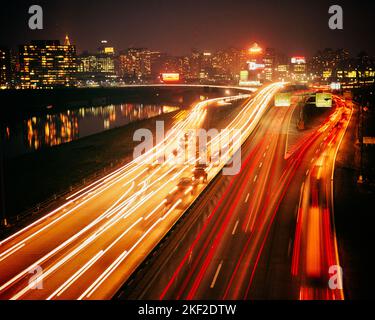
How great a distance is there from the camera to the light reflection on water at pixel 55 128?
65.1m

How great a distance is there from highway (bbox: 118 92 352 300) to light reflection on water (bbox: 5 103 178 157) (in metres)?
41.0

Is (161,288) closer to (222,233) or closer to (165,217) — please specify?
(222,233)

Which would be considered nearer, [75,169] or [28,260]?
[28,260]

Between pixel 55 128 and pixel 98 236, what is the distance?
6959 cm

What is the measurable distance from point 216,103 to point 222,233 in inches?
2968

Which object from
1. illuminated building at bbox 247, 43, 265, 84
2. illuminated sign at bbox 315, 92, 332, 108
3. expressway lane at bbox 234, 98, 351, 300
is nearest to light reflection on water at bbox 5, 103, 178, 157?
illuminated sign at bbox 315, 92, 332, 108

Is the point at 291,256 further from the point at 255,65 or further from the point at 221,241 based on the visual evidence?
the point at 255,65

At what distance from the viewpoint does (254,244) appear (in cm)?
1841

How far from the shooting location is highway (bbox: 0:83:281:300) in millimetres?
14633

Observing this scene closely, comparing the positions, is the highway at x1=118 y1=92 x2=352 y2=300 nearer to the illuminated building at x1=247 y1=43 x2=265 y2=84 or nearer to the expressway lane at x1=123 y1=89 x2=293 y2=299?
the expressway lane at x1=123 y1=89 x2=293 y2=299

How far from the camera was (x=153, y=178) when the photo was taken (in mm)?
31625

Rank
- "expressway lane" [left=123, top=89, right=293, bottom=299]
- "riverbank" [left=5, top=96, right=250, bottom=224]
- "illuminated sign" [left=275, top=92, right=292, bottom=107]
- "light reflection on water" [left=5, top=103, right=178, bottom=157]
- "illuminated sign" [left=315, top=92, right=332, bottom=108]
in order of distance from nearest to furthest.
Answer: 1. "expressway lane" [left=123, top=89, right=293, bottom=299]
2. "riverbank" [left=5, top=96, right=250, bottom=224]
3. "illuminated sign" [left=315, top=92, right=332, bottom=108]
4. "illuminated sign" [left=275, top=92, right=292, bottom=107]
5. "light reflection on water" [left=5, top=103, right=178, bottom=157]

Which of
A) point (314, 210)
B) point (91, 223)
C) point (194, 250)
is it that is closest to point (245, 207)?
point (314, 210)

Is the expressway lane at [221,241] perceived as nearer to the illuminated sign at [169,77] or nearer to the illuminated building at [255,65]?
the illuminated building at [255,65]
